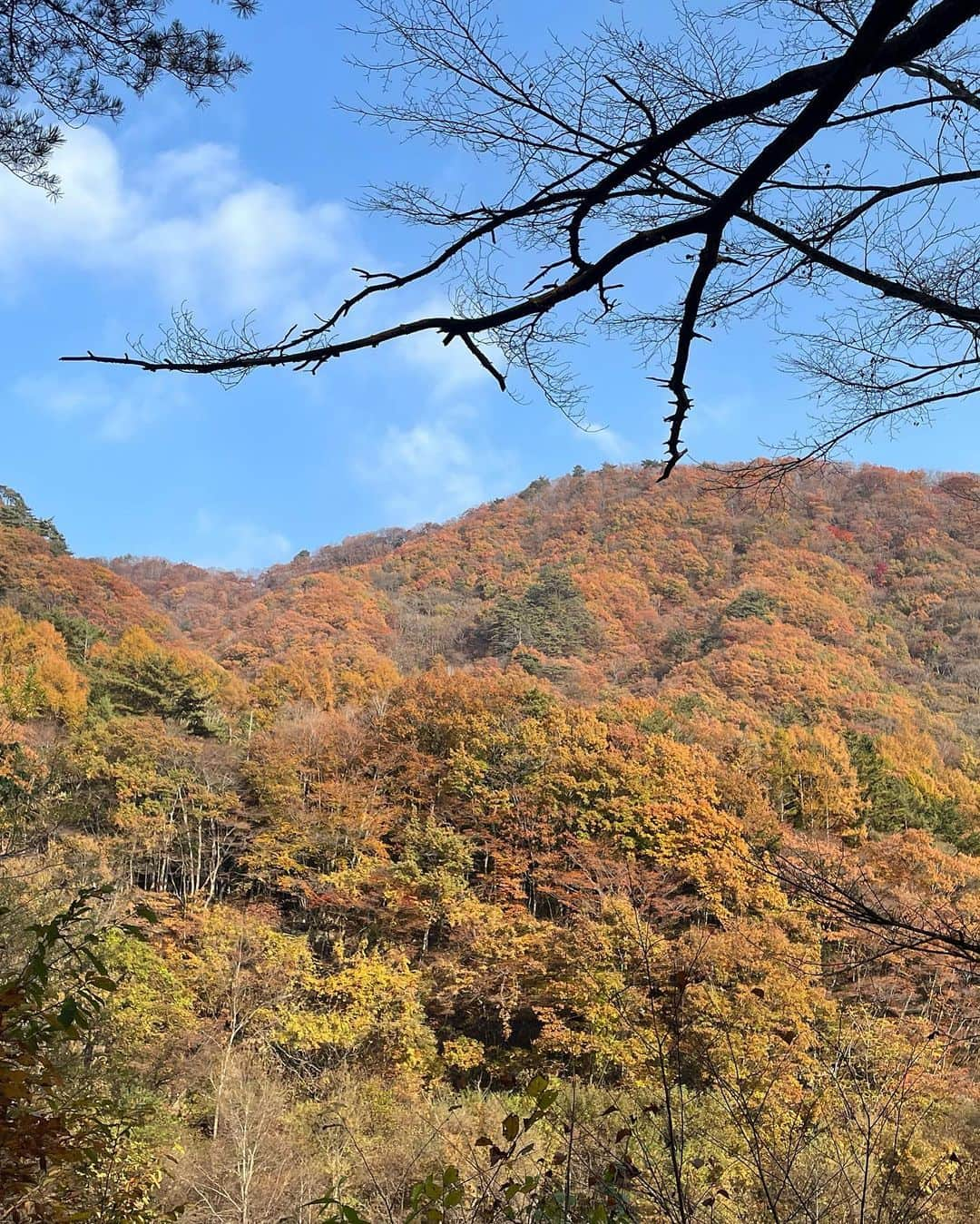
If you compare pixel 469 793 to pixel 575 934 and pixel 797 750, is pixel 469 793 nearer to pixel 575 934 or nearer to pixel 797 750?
pixel 575 934

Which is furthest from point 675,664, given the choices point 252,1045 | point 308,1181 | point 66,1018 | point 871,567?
point 66,1018

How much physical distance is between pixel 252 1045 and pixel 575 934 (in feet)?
14.8

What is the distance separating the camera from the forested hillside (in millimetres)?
1992

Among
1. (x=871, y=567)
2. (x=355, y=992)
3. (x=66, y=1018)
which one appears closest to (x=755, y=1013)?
(x=355, y=992)

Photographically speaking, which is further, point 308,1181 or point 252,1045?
point 252,1045

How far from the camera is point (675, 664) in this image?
2847 centimetres

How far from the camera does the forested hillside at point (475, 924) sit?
1992mm

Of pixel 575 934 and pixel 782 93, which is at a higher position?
pixel 782 93

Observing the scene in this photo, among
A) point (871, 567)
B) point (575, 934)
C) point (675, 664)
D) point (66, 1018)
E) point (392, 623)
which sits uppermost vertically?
point (871, 567)

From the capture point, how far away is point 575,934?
38.0ft

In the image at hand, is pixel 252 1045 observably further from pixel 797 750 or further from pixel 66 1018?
pixel 797 750

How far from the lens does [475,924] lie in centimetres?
1263

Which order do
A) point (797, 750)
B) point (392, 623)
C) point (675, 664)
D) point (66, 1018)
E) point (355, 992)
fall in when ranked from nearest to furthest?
point (66, 1018) < point (355, 992) < point (797, 750) < point (675, 664) < point (392, 623)

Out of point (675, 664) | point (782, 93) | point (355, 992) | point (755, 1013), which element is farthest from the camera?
point (675, 664)
